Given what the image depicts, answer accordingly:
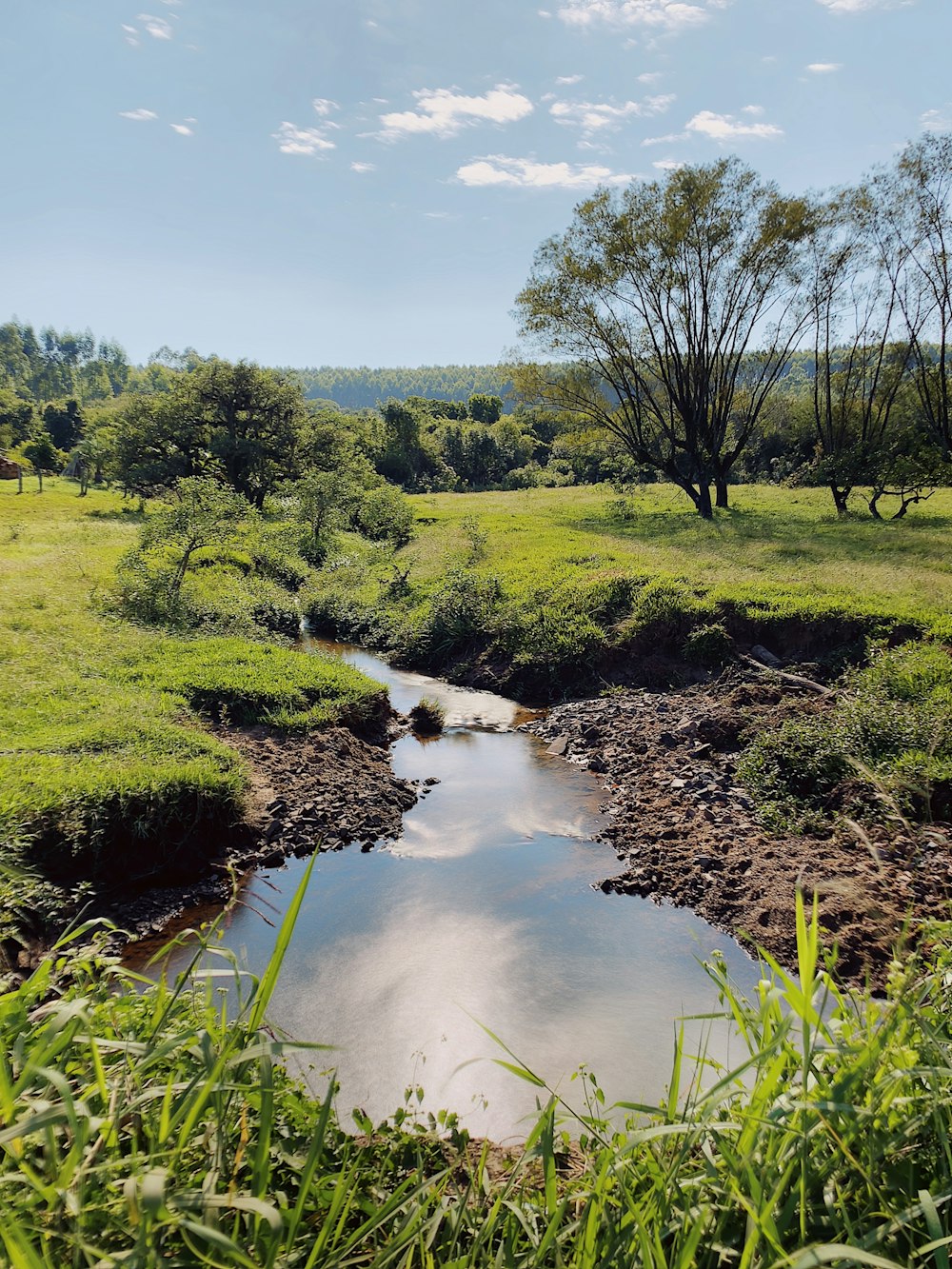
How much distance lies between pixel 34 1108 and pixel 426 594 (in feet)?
61.0

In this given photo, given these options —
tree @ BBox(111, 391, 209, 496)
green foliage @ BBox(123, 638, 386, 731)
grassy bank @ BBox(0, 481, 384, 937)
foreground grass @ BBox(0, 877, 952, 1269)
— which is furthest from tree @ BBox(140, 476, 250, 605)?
tree @ BBox(111, 391, 209, 496)

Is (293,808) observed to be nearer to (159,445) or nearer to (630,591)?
(630,591)

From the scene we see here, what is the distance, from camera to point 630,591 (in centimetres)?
1683

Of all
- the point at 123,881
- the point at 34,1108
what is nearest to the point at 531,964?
the point at 123,881

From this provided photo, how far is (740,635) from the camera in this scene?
1434 cm

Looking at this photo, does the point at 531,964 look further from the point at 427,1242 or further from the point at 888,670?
the point at 888,670

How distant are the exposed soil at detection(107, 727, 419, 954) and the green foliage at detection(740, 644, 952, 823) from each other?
5.25 metres

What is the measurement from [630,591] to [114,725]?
38.3 feet

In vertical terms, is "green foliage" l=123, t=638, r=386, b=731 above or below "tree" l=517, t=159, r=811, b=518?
below

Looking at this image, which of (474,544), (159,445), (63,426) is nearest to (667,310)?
(474,544)

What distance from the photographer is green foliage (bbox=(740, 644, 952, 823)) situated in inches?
330

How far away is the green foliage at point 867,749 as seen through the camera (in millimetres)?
8391

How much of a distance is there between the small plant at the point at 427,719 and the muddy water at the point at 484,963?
110 inches

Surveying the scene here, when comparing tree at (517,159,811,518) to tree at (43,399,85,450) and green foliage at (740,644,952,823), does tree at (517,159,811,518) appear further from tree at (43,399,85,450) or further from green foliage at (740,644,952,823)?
tree at (43,399,85,450)
